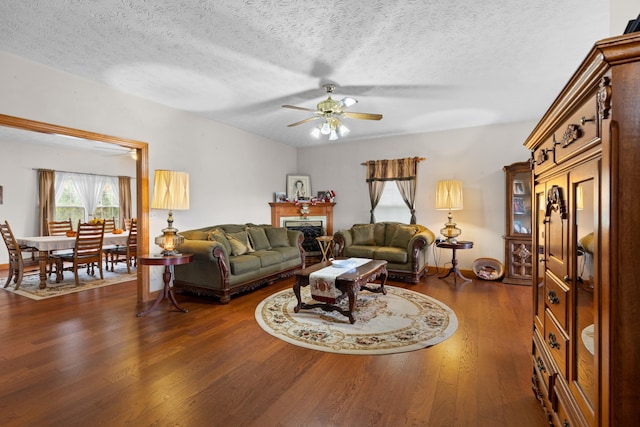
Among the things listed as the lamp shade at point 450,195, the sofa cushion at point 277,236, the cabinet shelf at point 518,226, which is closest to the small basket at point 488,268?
the cabinet shelf at point 518,226

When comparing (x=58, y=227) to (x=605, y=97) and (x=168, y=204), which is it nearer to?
(x=168, y=204)

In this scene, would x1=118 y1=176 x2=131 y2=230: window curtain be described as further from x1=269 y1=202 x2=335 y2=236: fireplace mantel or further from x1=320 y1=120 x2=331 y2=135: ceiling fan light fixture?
x1=320 y1=120 x2=331 y2=135: ceiling fan light fixture

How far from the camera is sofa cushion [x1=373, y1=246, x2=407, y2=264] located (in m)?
4.95

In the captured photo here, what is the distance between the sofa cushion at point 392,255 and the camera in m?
4.95

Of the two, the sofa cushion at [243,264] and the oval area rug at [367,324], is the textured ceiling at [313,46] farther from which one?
the oval area rug at [367,324]

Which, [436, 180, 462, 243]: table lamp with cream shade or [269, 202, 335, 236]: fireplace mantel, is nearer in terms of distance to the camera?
[436, 180, 462, 243]: table lamp with cream shade

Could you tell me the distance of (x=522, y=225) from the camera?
195 inches

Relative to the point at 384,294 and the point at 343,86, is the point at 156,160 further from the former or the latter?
the point at 384,294

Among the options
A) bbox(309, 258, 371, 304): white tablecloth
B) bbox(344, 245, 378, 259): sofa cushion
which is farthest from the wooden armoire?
bbox(344, 245, 378, 259): sofa cushion

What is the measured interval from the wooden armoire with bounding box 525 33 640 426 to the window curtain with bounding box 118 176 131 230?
9162 mm

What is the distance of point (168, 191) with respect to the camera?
3570mm

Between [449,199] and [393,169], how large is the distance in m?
1.34

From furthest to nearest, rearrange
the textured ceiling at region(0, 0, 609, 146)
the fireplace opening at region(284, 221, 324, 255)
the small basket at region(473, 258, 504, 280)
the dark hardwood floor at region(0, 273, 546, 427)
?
the fireplace opening at region(284, 221, 324, 255), the small basket at region(473, 258, 504, 280), the textured ceiling at region(0, 0, 609, 146), the dark hardwood floor at region(0, 273, 546, 427)

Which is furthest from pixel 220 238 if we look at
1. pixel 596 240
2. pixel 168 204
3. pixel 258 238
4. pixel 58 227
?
pixel 58 227
